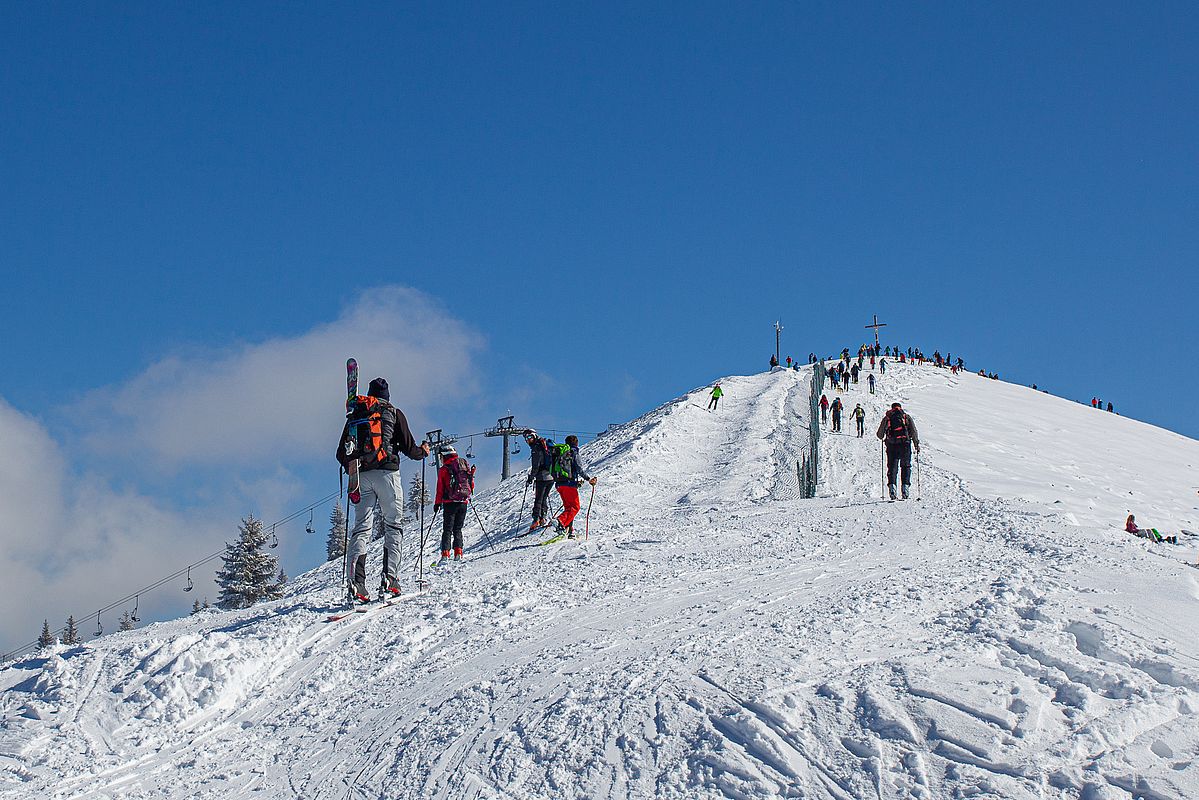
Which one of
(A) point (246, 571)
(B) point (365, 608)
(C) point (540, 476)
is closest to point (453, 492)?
(C) point (540, 476)

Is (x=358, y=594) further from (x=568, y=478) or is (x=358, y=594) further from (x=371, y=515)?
(x=568, y=478)

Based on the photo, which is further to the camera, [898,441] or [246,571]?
[246,571]

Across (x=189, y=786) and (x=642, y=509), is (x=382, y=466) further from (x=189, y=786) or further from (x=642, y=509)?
(x=642, y=509)

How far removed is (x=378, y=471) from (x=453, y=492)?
5.31 m

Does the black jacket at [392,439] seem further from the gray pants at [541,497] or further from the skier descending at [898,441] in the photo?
the skier descending at [898,441]

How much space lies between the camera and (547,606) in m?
9.78

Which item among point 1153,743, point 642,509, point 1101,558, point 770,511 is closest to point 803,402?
point 642,509

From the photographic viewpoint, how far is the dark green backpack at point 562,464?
1631 centimetres

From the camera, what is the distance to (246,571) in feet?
160

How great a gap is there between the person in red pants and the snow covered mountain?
2.98m

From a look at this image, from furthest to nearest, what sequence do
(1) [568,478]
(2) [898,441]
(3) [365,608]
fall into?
(2) [898,441] < (1) [568,478] < (3) [365,608]

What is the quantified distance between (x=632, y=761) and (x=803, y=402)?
37412 mm

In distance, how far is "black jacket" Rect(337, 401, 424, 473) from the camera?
1001 centimetres

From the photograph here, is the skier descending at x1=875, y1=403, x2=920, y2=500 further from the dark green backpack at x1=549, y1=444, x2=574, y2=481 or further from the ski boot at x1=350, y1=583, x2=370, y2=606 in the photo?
the ski boot at x1=350, y1=583, x2=370, y2=606
